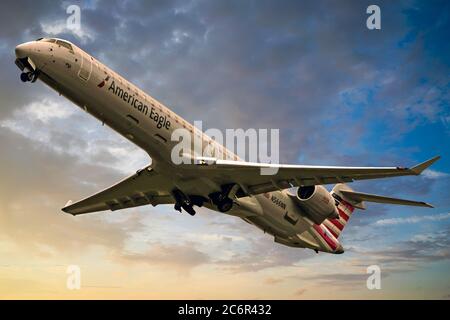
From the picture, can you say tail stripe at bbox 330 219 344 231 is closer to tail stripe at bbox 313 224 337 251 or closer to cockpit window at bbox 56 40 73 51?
tail stripe at bbox 313 224 337 251

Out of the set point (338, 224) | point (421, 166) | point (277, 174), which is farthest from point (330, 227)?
point (421, 166)

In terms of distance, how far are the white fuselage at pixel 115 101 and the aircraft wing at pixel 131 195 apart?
1414 millimetres

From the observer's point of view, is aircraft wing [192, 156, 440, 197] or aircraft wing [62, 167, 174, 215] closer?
aircraft wing [192, 156, 440, 197]

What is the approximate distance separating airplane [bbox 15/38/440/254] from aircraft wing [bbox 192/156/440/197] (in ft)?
0.13

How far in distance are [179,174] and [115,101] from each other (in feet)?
14.6

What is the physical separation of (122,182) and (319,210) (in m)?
10.6

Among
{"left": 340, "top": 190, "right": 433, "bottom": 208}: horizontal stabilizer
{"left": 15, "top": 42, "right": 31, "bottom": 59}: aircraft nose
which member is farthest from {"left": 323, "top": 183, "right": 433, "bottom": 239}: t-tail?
{"left": 15, "top": 42, "right": 31, "bottom": 59}: aircraft nose

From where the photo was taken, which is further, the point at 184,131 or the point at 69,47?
the point at 184,131

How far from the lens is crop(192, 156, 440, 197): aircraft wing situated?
18.1m

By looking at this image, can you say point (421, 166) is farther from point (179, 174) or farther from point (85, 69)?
point (85, 69)

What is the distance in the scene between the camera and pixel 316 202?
2444 centimetres

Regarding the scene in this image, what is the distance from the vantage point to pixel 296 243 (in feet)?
88.1
